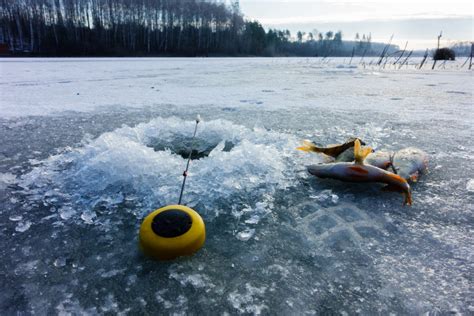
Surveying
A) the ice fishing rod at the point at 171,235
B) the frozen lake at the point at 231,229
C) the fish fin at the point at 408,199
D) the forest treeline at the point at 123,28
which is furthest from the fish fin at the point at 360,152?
the forest treeline at the point at 123,28

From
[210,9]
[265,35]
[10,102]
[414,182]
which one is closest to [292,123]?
[414,182]

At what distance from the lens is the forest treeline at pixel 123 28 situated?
38438 mm

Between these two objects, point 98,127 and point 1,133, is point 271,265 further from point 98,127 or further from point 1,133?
point 1,133

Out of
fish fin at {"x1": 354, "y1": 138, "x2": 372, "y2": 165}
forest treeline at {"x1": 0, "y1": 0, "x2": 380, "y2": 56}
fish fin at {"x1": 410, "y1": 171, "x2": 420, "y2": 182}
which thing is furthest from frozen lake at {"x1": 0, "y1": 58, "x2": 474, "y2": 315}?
forest treeline at {"x1": 0, "y1": 0, "x2": 380, "y2": 56}

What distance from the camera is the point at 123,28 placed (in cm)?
4512

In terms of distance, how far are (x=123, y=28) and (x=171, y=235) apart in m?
50.8

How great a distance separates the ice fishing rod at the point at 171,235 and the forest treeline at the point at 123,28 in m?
40.0

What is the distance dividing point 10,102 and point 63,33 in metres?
42.0

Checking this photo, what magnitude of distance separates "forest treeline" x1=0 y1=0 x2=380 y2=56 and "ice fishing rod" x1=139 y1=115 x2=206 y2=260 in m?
40.0

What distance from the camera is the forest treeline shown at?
38.4 metres

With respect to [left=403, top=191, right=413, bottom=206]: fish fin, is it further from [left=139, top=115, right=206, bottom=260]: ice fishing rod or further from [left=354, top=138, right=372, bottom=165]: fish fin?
[left=139, top=115, right=206, bottom=260]: ice fishing rod

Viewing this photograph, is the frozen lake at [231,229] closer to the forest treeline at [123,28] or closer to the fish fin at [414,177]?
the fish fin at [414,177]

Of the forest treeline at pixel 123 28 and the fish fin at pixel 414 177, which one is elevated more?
the forest treeline at pixel 123 28

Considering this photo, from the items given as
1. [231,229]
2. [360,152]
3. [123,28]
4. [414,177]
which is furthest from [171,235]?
[123,28]
